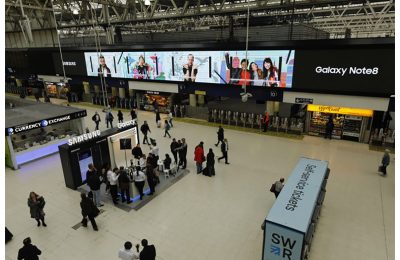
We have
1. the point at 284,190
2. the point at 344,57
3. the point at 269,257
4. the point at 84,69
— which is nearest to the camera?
the point at 269,257

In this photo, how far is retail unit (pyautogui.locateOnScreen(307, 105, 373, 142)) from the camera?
13.3 metres

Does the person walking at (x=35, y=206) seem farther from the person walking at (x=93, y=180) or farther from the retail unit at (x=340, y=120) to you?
the retail unit at (x=340, y=120)

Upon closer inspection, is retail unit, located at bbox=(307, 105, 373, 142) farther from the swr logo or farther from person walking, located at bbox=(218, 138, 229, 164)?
the swr logo

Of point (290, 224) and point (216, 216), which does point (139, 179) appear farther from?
point (290, 224)

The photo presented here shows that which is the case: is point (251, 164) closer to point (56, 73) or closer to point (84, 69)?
point (84, 69)

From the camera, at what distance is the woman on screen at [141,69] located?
17.9m

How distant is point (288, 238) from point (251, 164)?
627cm

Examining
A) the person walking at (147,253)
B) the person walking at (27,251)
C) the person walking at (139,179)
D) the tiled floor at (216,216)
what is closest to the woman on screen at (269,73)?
the tiled floor at (216,216)

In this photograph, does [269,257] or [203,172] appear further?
[203,172]

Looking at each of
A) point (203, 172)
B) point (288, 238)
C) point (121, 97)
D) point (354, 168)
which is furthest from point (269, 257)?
point (121, 97)

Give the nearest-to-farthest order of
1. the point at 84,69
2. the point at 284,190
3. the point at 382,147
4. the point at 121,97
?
1. the point at 284,190
2. the point at 382,147
3. the point at 84,69
4. the point at 121,97

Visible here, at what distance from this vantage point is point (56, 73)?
2344 centimetres

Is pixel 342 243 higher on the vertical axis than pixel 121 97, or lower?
lower

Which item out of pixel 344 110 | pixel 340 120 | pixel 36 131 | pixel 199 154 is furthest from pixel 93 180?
pixel 340 120
